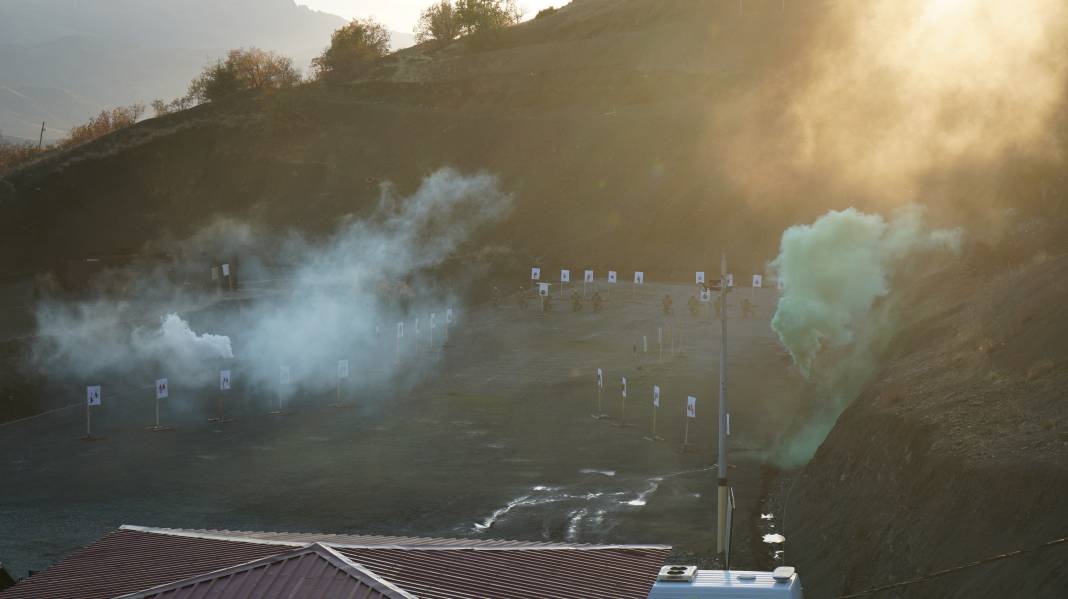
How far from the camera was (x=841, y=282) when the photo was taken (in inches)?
1722

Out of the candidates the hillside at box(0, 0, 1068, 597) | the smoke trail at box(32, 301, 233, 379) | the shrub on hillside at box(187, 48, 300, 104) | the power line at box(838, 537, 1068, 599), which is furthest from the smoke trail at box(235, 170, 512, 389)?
the shrub on hillside at box(187, 48, 300, 104)

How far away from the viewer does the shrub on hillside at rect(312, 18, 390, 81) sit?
429 ft

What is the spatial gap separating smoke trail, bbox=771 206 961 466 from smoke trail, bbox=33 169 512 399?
704 inches

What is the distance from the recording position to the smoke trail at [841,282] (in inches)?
1649

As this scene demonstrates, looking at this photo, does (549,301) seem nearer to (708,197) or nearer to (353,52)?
(708,197)

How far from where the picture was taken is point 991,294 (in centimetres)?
3441

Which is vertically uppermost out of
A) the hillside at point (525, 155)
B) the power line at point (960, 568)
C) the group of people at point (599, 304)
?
the hillside at point (525, 155)

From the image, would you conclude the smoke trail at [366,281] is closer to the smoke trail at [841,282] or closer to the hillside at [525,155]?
the hillside at [525,155]

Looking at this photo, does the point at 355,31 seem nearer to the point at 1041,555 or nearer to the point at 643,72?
the point at 643,72

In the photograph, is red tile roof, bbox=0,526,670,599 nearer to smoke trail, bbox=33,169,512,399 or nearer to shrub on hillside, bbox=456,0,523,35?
smoke trail, bbox=33,169,512,399

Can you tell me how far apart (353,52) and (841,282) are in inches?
3949

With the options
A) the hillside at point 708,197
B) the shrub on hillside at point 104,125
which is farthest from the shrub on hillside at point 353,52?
the shrub on hillside at point 104,125

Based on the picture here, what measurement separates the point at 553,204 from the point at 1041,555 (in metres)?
79.0

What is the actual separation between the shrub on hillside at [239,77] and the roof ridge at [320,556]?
387 feet
